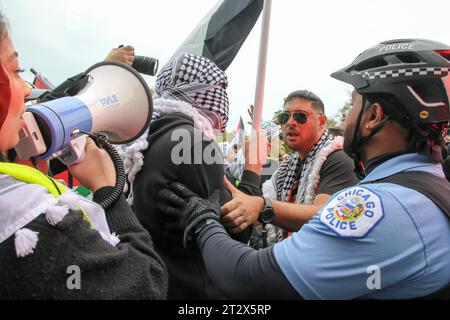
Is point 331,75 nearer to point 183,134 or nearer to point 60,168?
point 183,134

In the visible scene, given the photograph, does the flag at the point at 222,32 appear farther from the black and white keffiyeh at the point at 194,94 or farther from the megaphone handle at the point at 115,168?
the megaphone handle at the point at 115,168

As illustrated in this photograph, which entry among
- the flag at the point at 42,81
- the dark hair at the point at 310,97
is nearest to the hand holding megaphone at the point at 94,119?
the dark hair at the point at 310,97

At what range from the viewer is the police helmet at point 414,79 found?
1679mm

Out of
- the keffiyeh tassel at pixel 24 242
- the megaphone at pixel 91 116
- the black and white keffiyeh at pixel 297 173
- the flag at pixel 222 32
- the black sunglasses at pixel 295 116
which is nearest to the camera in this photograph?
the keffiyeh tassel at pixel 24 242

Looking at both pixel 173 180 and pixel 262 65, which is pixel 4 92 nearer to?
pixel 173 180

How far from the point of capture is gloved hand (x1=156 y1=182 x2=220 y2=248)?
1.72 metres

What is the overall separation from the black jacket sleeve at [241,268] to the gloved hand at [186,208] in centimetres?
5

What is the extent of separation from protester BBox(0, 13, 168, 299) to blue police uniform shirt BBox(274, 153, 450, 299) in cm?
61

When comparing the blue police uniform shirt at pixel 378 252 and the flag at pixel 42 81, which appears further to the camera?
the flag at pixel 42 81

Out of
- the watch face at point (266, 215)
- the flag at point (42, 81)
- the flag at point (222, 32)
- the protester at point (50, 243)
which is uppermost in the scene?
the flag at point (222, 32)

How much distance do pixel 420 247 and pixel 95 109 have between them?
1416 mm

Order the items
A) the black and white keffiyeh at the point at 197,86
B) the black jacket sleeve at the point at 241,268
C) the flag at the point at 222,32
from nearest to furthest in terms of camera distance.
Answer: the black jacket sleeve at the point at 241,268, the black and white keffiyeh at the point at 197,86, the flag at the point at 222,32
